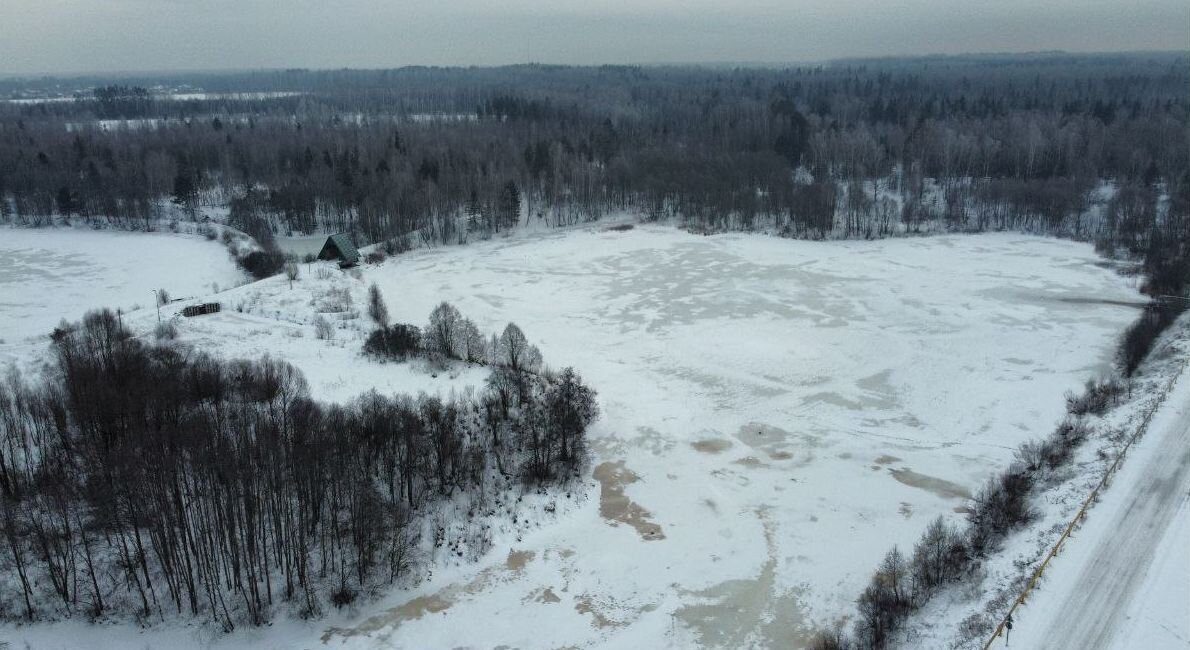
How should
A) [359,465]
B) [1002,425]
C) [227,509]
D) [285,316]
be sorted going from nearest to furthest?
[227,509] → [359,465] → [1002,425] → [285,316]

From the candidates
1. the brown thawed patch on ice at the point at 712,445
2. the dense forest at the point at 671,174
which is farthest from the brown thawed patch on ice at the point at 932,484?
the dense forest at the point at 671,174

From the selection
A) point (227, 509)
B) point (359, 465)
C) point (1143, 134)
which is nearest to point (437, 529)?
point (359, 465)

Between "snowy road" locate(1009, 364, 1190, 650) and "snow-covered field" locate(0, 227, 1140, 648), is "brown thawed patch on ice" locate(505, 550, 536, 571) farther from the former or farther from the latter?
"snowy road" locate(1009, 364, 1190, 650)

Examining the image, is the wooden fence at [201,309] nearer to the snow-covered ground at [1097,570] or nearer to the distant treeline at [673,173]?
the distant treeline at [673,173]

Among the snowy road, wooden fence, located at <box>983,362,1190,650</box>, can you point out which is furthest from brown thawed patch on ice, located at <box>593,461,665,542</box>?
the snowy road

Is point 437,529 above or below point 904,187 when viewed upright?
below

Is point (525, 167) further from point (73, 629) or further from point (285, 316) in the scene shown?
point (73, 629)
